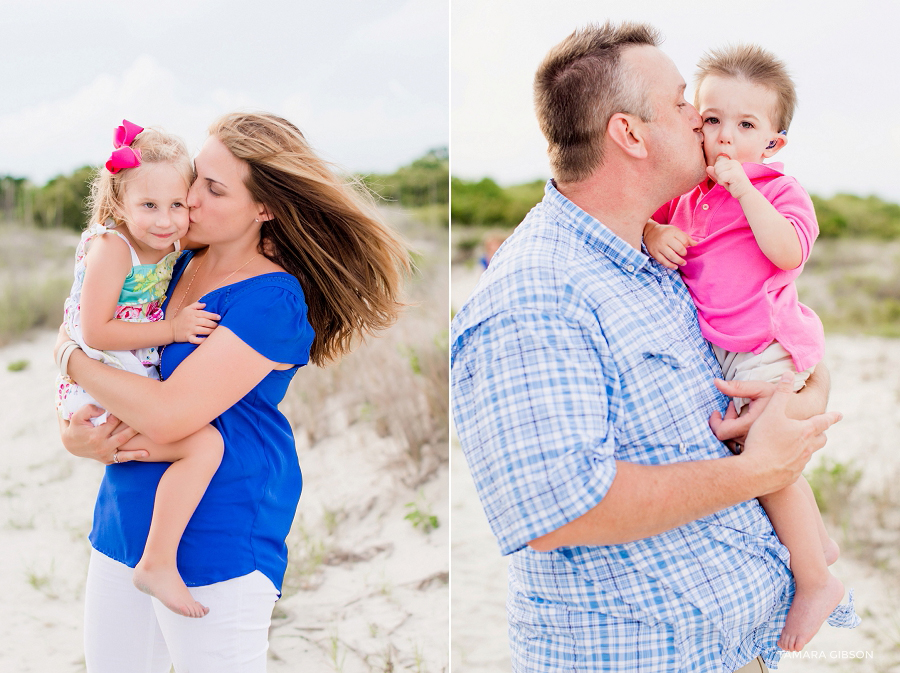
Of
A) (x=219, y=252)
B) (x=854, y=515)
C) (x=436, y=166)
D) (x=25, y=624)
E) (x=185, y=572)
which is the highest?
(x=436, y=166)

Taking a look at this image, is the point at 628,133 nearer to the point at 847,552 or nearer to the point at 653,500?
the point at 653,500

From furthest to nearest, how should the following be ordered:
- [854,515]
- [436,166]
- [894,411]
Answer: [436,166], [894,411], [854,515]

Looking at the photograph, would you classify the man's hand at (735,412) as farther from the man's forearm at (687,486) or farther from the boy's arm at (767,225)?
the boy's arm at (767,225)

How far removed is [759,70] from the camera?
2.01 metres

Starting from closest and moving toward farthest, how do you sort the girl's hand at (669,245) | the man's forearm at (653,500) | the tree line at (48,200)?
the man's forearm at (653,500) → the girl's hand at (669,245) → the tree line at (48,200)

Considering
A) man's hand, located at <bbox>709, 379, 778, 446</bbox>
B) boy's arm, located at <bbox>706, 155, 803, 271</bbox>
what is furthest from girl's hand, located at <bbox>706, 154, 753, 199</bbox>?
man's hand, located at <bbox>709, 379, 778, 446</bbox>

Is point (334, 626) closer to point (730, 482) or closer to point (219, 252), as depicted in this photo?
point (219, 252)

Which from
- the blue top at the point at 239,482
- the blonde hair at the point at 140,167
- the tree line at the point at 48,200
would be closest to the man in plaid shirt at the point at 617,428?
the blue top at the point at 239,482

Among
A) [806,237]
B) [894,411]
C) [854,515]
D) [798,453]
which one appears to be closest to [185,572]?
[798,453]

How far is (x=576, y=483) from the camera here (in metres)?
1.43

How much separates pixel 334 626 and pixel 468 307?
3344mm

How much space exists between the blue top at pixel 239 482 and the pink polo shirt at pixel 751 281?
3.59 feet

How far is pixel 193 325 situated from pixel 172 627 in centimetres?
76

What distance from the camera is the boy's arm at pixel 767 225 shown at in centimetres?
184
